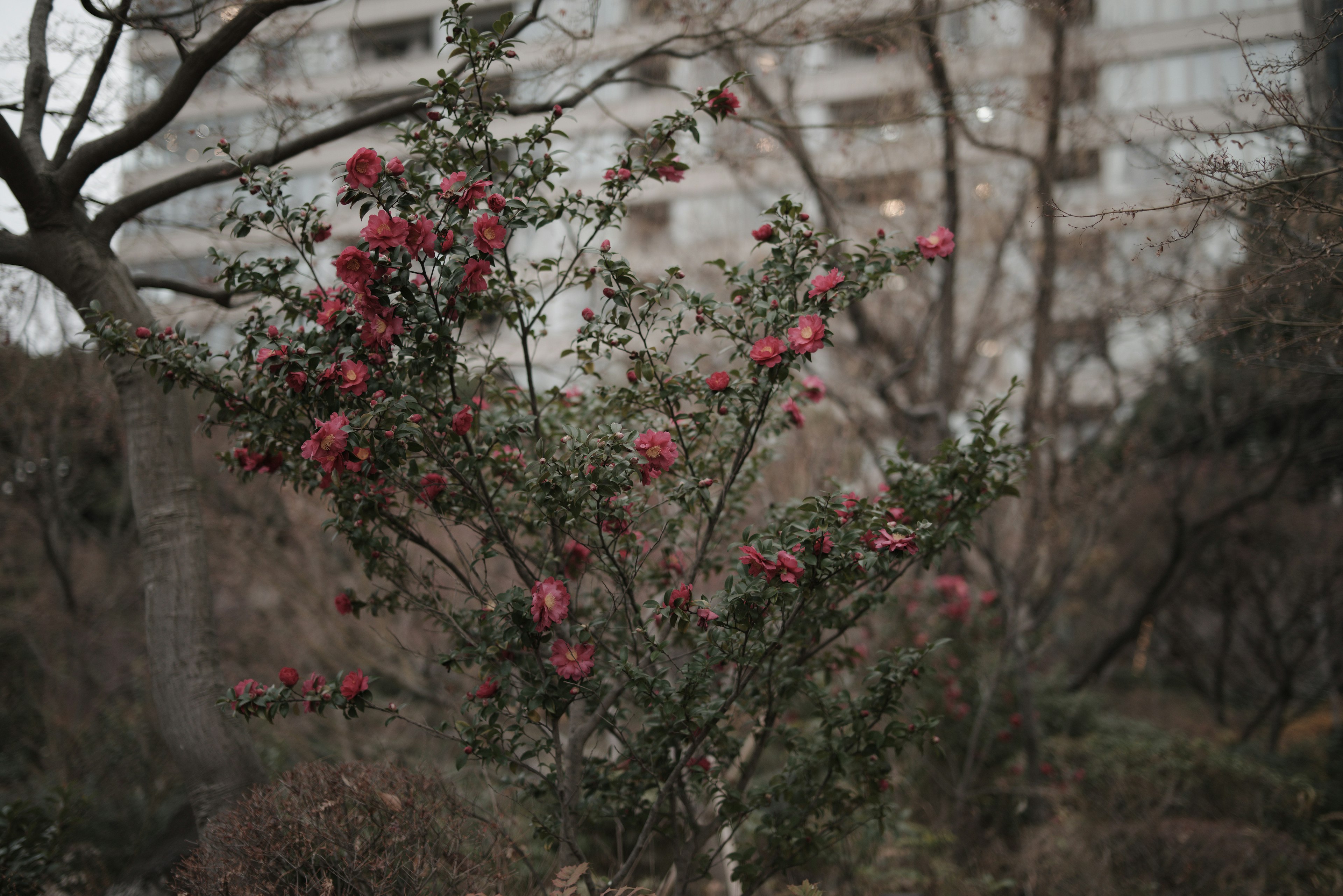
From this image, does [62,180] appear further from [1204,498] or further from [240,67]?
[1204,498]

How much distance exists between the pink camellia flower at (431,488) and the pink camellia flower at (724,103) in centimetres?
168

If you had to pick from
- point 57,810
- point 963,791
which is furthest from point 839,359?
point 57,810

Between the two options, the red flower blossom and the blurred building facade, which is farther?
the blurred building facade

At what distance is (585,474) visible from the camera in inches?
106

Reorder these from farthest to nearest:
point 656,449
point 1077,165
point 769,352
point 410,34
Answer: point 410,34
point 1077,165
point 769,352
point 656,449

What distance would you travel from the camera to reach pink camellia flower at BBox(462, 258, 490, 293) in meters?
2.73

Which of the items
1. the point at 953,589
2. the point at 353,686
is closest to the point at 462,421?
the point at 353,686

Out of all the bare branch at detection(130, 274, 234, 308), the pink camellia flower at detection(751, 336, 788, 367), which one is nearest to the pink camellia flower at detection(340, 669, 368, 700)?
the pink camellia flower at detection(751, 336, 788, 367)

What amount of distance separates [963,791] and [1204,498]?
561 centimetres

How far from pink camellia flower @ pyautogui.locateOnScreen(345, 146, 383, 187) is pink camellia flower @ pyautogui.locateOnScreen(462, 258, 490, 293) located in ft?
1.22

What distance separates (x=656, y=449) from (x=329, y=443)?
0.99 m

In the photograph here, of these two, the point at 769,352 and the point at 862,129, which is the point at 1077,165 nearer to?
the point at 862,129

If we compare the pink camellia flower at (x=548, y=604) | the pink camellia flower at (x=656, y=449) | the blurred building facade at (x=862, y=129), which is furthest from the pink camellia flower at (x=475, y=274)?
the pink camellia flower at (x=548, y=604)

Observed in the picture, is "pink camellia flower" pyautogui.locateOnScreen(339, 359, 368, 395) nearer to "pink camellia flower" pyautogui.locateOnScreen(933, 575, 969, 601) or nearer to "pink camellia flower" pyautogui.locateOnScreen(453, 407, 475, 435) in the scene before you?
"pink camellia flower" pyautogui.locateOnScreen(453, 407, 475, 435)
